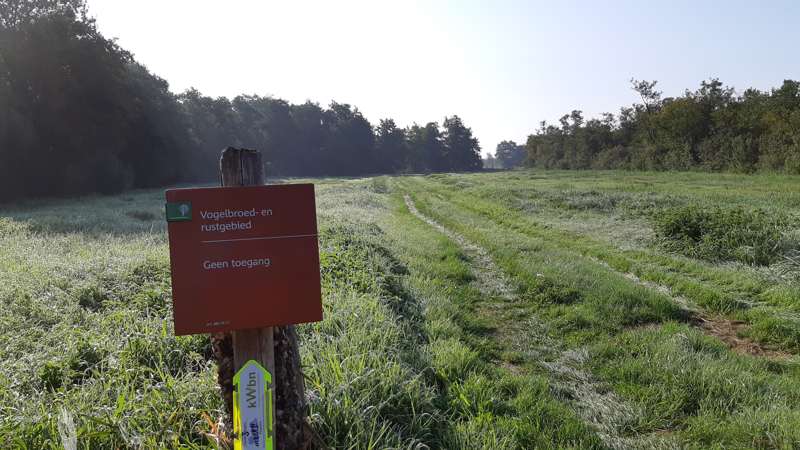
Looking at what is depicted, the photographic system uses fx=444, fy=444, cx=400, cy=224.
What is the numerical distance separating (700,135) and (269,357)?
51.9m

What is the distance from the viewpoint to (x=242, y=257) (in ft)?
7.54

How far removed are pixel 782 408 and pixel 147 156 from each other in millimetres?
44881

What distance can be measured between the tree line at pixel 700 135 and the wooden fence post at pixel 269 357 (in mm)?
36564

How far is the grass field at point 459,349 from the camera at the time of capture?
3.12 meters

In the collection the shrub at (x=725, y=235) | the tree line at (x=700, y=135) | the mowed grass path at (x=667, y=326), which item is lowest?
the mowed grass path at (x=667, y=326)

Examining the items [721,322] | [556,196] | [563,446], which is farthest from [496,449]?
[556,196]

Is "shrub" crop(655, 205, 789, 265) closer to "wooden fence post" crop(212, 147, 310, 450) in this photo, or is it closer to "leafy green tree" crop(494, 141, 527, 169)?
"wooden fence post" crop(212, 147, 310, 450)

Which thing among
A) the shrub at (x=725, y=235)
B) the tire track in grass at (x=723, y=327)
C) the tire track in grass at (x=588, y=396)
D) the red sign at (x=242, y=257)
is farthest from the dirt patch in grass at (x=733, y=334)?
the red sign at (x=242, y=257)

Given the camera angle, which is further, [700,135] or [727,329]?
[700,135]

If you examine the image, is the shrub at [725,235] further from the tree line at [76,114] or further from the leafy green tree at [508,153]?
the leafy green tree at [508,153]

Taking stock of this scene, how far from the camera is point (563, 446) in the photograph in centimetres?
333

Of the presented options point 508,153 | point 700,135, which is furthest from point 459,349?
point 508,153

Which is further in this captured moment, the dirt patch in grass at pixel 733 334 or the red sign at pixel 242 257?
the dirt patch in grass at pixel 733 334

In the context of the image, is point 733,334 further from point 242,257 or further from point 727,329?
point 242,257
